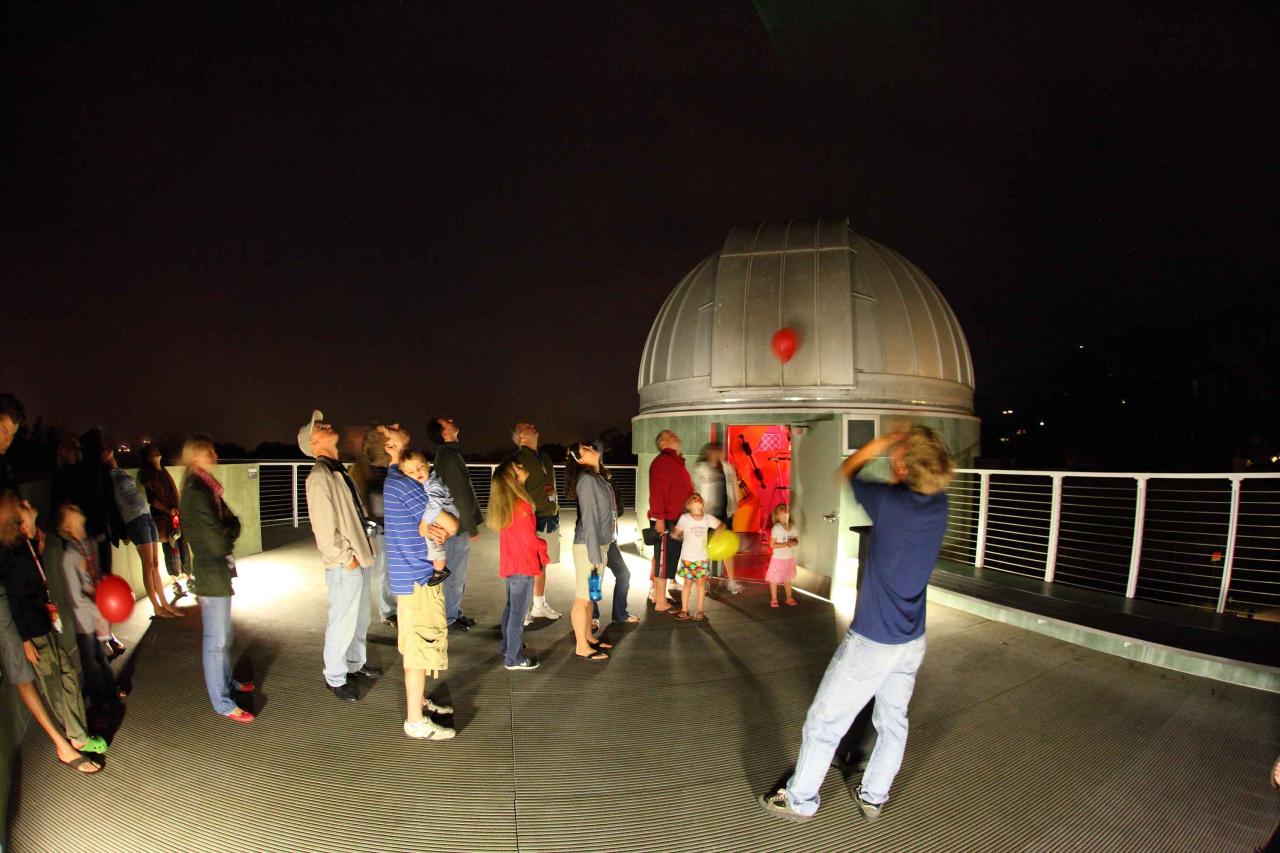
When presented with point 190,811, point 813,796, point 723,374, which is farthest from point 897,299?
point 190,811

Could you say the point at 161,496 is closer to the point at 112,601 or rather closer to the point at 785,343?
the point at 112,601

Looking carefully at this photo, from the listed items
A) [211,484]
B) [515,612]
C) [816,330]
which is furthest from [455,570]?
[816,330]

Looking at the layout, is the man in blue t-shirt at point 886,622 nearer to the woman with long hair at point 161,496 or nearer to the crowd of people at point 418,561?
the crowd of people at point 418,561

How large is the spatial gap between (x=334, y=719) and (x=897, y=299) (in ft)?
27.0

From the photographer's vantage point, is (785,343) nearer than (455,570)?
No

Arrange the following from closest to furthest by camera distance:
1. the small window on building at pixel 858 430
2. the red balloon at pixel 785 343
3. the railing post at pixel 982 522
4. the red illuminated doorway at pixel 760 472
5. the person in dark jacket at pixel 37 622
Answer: the person in dark jacket at pixel 37 622 < the railing post at pixel 982 522 < the small window on building at pixel 858 430 < the red balloon at pixel 785 343 < the red illuminated doorway at pixel 760 472

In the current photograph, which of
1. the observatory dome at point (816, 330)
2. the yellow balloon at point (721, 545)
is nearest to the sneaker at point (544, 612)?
the yellow balloon at point (721, 545)

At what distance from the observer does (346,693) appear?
150 inches

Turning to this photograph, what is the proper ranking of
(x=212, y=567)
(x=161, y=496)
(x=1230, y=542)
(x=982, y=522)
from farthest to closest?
(x=982, y=522) < (x=161, y=496) < (x=1230, y=542) < (x=212, y=567)

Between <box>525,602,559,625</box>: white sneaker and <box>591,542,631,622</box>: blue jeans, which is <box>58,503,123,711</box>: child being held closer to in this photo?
<box>525,602,559,625</box>: white sneaker

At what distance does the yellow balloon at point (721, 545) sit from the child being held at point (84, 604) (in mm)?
4858

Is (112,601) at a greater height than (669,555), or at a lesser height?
greater

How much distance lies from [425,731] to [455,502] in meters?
2.27

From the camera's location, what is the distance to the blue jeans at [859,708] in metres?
2.60
